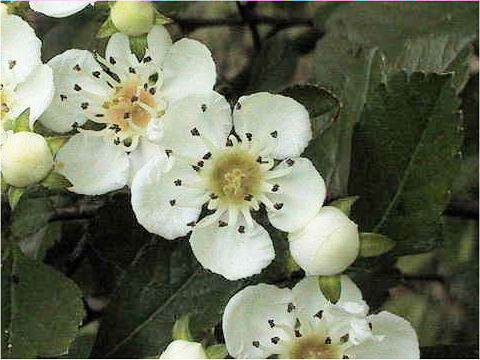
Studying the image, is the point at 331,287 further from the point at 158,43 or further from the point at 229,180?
the point at 158,43

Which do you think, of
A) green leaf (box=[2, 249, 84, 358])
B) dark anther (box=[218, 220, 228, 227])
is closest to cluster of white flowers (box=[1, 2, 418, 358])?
dark anther (box=[218, 220, 228, 227])

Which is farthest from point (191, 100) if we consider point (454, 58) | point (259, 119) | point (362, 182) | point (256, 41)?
point (256, 41)

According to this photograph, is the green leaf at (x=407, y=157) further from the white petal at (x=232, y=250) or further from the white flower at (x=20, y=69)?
the white flower at (x=20, y=69)

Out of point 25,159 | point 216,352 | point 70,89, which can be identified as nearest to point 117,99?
point 70,89

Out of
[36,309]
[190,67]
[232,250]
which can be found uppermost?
[190,67]

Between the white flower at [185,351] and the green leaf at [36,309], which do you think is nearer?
the white flower at [185,351]

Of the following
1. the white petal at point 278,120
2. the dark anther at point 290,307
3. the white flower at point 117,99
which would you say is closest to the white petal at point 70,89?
the white flower at point 117,99
